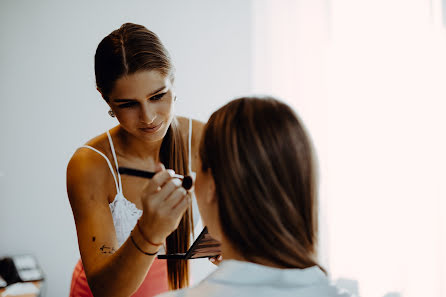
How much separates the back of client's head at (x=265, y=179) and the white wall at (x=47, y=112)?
1908 mm

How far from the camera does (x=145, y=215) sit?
32.5 inches

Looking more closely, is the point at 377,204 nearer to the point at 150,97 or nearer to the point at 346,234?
the point at 346,234

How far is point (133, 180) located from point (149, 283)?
0.93 feet

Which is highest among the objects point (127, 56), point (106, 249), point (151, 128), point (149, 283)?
point (127, 56)

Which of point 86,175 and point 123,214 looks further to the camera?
point 123,214

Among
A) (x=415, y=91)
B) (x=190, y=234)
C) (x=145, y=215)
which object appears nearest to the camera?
(x=145, y=215)

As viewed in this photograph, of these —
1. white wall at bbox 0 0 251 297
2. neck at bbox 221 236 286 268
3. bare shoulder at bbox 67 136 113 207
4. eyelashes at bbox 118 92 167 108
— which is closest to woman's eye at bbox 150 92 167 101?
eyelashes at bbox 118 92 167 108

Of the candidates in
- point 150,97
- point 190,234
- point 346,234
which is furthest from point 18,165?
point 346,234

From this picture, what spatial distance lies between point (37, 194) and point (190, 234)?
1.39m

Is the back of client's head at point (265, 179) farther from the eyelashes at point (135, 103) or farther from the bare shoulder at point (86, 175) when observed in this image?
the bare shoulder at point (86, 175)

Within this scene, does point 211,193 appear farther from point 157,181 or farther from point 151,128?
point 151,128

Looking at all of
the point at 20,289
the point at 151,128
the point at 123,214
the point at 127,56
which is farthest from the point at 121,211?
the point at 20,289

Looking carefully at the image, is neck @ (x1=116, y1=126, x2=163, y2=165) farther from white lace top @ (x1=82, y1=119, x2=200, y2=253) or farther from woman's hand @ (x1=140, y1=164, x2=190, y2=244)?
woman's hand @ (x1=140, y1=164, x2=190, y2=244)

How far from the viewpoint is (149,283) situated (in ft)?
4.17
